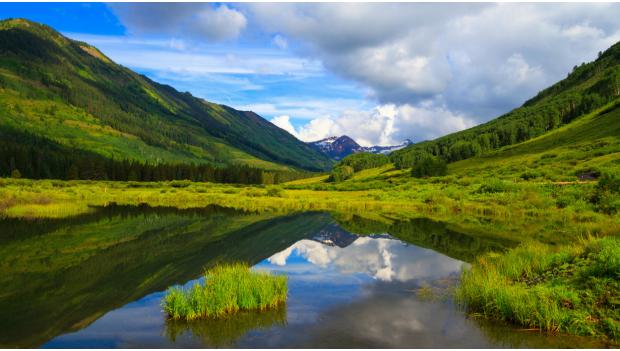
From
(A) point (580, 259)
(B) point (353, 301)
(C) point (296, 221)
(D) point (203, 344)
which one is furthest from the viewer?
(C) point (296, 221)

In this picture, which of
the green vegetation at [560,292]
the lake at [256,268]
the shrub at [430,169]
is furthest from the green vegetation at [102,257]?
the shrub at [430,169]

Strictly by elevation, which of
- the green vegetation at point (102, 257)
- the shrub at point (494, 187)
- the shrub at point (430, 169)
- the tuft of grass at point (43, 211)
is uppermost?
the shrub at point (430, 169)

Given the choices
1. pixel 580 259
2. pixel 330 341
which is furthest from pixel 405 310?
pixel 580 259

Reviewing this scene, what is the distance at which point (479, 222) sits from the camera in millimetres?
55156

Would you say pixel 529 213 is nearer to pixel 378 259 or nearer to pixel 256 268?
pixel 378 259

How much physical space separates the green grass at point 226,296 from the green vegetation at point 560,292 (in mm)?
8908

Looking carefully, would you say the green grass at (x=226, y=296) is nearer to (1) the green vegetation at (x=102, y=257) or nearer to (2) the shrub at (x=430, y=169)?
(1) the green vegetation at (x=102, y=257)

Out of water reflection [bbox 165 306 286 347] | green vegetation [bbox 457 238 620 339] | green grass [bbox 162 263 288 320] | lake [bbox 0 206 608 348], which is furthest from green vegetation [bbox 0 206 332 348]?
green vegetation [bbox 457 238 620 339]

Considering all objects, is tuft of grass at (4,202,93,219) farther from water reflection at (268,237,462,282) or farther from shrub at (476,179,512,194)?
shrub at (476,179,512,194)

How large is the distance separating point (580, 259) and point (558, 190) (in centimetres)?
5414

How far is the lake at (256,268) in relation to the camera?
15773mm

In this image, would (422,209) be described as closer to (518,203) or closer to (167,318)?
(518,203)

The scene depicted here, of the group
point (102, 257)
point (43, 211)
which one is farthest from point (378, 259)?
point (43, 211)

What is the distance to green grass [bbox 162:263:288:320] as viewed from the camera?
57.4ft
